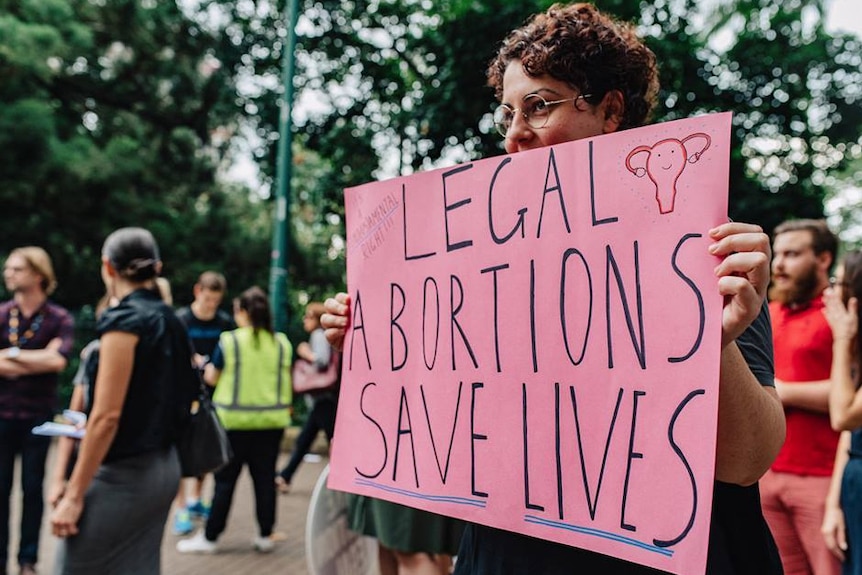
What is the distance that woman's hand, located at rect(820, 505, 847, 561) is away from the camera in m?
2.52

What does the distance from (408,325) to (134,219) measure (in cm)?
1354

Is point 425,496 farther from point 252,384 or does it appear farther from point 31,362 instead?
point 252,384

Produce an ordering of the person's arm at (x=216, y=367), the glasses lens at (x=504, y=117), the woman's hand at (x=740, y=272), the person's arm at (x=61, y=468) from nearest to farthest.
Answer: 1. the woman's hand at (x=740, y=272)
2. the glasses lens at (x=504, y=117)
3. the person's arm at (x=61, y=468)
4. the person's arm at (x=216, y=367)

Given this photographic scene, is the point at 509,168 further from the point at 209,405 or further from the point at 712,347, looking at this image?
the point at 209,405

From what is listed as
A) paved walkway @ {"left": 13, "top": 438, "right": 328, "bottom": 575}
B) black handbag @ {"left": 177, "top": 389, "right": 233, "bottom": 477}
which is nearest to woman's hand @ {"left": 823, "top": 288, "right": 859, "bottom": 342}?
black handbag @ {"left": 177, "top": 389, "right": 233, "bottom": 477}

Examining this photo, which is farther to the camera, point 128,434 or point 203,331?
point 203,331

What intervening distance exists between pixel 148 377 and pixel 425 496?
165 cm

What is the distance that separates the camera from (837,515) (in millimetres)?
2537

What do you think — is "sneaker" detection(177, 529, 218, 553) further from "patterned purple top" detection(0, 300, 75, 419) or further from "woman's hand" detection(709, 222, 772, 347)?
"woman's hand" detection(709, 222, 772, 347)

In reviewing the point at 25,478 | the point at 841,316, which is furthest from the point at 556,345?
the point at 25,478

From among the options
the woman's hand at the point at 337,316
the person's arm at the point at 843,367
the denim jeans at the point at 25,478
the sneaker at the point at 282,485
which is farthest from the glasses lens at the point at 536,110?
the sneaker at the point at 282,485

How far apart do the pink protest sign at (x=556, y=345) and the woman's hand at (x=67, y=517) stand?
151cm

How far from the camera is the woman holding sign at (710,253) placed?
3.66 feet

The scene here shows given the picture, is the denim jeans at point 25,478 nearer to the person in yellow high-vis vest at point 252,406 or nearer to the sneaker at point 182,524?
the person in yellow high-vis vest at point 252,406
